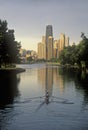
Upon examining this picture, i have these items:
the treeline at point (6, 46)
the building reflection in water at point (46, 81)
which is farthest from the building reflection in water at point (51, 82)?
the treeline at point (6, 46)

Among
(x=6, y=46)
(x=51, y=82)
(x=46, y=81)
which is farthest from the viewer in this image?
(x=6, y=46)

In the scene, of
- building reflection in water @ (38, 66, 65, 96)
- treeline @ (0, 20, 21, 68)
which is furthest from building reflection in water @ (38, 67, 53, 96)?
treeline @ (0, 20, 21, 68)

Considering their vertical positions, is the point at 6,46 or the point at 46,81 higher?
the point at 6,46

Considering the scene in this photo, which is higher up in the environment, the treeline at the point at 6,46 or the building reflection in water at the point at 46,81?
the treeline at the point at 6,46

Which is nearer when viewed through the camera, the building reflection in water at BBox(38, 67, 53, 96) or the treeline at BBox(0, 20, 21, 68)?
the building reflection in water at BBox(38, 67, 53, 96)

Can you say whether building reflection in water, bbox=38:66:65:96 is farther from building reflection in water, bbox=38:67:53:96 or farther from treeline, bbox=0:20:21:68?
treeline, bbox=0:20:21:68

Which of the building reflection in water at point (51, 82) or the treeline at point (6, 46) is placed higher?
the treeline at point (6, 46)

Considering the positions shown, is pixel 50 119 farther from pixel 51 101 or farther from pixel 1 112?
pixel 51 101

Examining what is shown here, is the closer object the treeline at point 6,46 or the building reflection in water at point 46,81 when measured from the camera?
the building reflection in water at point 46,81

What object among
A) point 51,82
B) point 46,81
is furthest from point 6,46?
point 51,82

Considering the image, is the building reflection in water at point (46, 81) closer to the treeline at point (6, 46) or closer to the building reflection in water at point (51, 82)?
the building reflection in water at point (51, 82)

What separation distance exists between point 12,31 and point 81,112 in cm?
9001

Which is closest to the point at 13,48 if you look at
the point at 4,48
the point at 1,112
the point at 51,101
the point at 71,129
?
the point at 4,48

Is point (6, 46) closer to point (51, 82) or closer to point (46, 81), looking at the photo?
point (46, 81)
